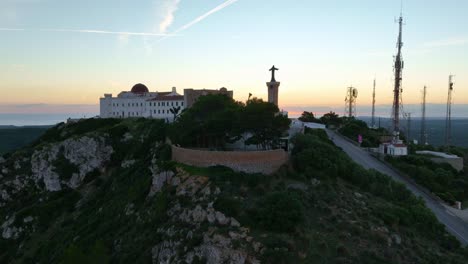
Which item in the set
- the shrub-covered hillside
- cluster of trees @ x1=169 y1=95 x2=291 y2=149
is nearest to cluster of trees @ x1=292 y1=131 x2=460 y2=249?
the shrub-covered hillside

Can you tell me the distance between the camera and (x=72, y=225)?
1663 inches

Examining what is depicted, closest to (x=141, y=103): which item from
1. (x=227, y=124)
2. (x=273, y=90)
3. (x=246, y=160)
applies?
(x=273, y=90)

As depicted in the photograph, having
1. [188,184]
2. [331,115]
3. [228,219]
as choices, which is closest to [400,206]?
[228,219]

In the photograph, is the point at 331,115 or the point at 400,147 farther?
the point at 331,115

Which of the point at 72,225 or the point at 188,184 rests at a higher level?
the point at 188,184

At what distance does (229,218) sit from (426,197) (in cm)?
2528

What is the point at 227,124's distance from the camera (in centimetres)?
3894

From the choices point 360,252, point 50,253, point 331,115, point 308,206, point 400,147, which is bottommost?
point 50,253

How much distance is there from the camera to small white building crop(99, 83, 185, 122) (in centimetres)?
7175

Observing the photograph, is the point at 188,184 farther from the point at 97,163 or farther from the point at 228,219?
the point at 97,163

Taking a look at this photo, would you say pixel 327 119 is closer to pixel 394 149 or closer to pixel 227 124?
pixel 394 149

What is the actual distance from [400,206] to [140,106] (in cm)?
6064

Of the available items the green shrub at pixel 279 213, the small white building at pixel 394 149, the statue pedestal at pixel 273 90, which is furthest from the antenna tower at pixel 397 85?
the green shrub at pixel 279 213

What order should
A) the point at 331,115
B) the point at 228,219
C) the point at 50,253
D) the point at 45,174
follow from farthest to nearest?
the point at 331,115, the point at 45,174, the point at 50,253, the point at 228,219
